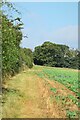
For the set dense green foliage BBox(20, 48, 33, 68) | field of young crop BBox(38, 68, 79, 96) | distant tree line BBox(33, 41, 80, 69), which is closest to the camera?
field of young crop BBox(38, 68, 79, 96)

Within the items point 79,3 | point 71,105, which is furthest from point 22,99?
point 79,3

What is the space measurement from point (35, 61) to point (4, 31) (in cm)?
7497

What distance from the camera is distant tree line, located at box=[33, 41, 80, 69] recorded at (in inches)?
3462

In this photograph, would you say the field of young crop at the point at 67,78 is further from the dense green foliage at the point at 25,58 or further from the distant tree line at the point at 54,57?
the distant tree line at the point at 54,57

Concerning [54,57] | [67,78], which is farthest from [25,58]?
[54,57]

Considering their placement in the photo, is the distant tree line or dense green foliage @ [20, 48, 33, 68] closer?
dense green foliage @ [20, 48, 33, 68]

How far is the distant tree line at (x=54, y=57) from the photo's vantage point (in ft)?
289

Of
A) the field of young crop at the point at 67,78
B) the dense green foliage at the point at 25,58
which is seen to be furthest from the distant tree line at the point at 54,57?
the field of young crop at the point at 67,78

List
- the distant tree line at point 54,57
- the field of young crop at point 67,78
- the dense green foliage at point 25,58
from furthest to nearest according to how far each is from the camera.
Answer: the distant tree line at point 54,57
the dense green foliage at point 25,58
the field of young crop at point 67,78

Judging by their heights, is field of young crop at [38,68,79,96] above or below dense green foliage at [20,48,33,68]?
below

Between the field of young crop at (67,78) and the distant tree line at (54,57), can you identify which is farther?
the distant tree line at (54,57)

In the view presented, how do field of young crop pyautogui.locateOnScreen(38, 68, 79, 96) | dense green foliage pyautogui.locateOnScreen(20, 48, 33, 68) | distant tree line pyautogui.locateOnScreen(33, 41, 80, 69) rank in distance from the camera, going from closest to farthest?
field of young crop pyautogui.locateOnScreen(38, 68, 79, 96) < dense green foliage pyautogui.locateOnScreen(20, 48, 33, 68) < distant tree line pyautogui.locateOnScreen(33, 41, 80, 69)

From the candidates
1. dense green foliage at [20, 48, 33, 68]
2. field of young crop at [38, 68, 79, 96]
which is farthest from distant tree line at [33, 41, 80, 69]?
field of young crop at [38, 68, 79, 96]

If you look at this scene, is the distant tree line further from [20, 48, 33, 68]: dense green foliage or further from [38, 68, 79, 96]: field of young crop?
[38, 68, 79, 96]: field of young crop
